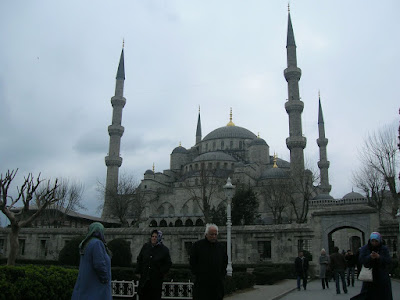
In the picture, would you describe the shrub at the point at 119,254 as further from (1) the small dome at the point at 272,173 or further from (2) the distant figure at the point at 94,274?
(1) the small dome at the point at 272,173

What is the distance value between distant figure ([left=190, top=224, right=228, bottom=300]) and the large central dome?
2053 inches

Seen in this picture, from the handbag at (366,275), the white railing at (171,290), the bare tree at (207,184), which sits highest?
the bare tree at (207,184)

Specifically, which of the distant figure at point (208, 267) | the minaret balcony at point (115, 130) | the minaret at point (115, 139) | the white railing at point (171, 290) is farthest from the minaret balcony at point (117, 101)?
the distant figure at point (208, 267)

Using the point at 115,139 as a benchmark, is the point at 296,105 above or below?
above

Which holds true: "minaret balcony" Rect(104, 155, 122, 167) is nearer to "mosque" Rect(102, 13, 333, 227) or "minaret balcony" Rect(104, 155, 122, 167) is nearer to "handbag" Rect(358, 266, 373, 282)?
"mosque" Rect(102, 13, 333, 227)

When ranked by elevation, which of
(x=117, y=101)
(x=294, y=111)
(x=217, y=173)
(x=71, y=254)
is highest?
(x=117, y=101)

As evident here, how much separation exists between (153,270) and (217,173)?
38973mm

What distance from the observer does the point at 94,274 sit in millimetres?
4227

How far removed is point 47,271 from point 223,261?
3645mm

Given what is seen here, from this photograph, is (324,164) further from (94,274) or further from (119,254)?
(94,274)

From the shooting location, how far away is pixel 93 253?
4.21m

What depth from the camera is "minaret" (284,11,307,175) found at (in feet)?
120

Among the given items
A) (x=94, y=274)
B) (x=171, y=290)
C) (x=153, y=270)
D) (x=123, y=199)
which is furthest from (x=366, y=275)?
(x=123, y=199)

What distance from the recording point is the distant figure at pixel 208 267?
4.63 m
